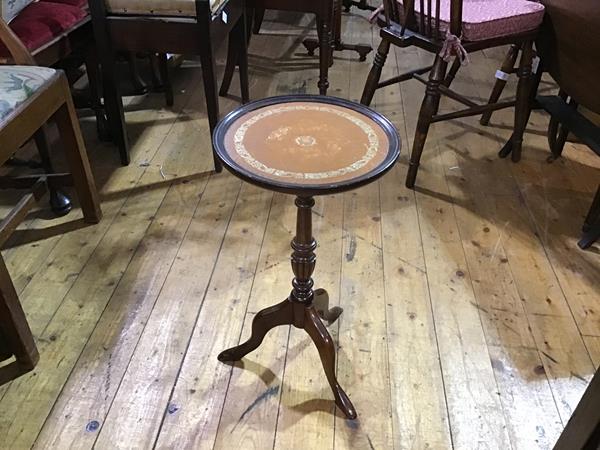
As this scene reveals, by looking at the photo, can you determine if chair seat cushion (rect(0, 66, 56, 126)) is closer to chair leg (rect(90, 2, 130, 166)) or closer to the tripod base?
chair leg (rect(90, 2, 130, 166))

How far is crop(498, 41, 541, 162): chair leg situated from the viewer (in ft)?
6.64

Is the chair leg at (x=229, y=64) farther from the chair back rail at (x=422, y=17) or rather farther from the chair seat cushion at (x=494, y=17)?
the chair seat cushion at (x=494, y=17)

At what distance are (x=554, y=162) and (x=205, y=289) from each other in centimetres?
154

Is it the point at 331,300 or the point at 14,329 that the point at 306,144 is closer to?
the point at 331,300

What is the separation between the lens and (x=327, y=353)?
1.28 meters

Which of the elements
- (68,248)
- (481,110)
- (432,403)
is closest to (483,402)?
(432,403)

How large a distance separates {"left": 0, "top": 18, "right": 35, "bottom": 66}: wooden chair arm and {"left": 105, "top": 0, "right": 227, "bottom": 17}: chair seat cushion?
1.15ft

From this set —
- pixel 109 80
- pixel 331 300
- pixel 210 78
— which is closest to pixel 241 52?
pixel 210 78

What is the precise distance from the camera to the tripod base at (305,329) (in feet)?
4.21

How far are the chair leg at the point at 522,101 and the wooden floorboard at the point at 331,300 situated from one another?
0.08 m

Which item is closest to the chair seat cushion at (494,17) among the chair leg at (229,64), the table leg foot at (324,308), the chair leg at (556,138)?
the chair leg at (556,138)

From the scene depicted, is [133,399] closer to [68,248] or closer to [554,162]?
[68,248]

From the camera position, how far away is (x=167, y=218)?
74.4 inches

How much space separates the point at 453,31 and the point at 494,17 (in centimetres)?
17
